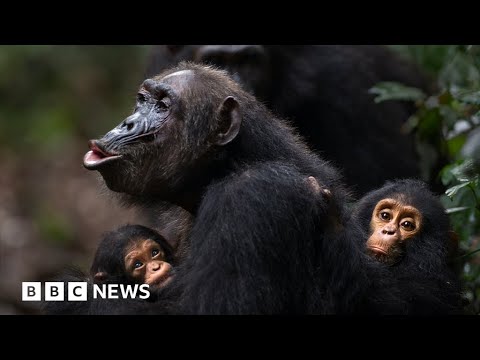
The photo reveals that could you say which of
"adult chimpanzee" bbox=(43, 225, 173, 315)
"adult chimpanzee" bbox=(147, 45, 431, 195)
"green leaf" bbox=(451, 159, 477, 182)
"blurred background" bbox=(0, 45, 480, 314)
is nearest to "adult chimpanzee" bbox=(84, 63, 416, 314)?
"adult chimpanzee" bbox=(43, 225, 173, 315)

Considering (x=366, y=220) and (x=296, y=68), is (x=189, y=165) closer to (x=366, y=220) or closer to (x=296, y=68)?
(x=366, y=220)

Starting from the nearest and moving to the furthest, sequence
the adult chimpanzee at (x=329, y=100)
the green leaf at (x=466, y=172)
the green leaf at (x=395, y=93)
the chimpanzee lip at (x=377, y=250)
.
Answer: the chimpanzee lip at (x=377, y=250), the green leaf at (x=466, y=172), the green leaf at (x=395, y=93), the adult chimpanzee at (x=329, y=100)

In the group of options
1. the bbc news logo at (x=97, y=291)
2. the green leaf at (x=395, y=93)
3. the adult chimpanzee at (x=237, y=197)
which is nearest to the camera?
the adult chimpanzee at (x=237, y=197)

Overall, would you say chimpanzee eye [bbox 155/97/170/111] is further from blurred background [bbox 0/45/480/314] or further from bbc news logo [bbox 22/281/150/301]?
blurred background [bbox 0/45/480/314]

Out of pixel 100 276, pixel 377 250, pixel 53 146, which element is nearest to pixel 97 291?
pixel 100 276

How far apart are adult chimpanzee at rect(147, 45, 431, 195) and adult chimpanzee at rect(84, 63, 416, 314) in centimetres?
342

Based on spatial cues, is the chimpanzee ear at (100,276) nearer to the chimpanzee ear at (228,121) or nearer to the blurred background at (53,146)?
the chimpanzee ear at (228,121)

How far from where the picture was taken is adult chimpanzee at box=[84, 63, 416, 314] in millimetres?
5430

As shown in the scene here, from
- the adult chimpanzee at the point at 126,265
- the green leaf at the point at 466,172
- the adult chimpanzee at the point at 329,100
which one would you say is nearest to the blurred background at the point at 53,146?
the adult chimpanzee at the point at 329,100

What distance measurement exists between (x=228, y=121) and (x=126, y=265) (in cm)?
112

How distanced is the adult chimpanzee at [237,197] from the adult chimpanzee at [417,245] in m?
0.24

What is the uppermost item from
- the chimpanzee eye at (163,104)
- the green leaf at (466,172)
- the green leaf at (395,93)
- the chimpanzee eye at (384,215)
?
the green leaf at (395,93)

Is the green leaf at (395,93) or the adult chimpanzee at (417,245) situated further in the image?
the green leaf at (395,93)

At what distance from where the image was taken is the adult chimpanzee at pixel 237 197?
5430 millimetres
